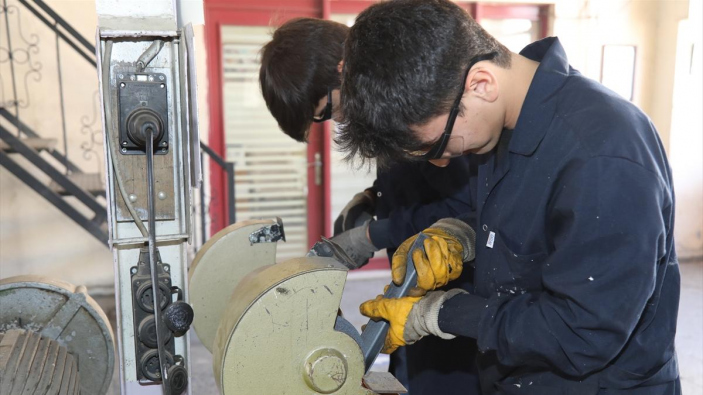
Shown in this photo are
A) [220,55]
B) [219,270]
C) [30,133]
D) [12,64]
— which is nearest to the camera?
[219,270]

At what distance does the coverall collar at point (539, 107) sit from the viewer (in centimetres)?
96

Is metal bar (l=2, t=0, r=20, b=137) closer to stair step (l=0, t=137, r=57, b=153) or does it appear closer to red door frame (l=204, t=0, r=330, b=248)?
stair step (l=0, t=137, r=57, b=153)

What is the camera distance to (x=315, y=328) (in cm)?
98

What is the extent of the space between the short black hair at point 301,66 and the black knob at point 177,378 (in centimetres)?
72

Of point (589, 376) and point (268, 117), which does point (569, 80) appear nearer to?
point (589, 376)

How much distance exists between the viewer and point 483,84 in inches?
36.5

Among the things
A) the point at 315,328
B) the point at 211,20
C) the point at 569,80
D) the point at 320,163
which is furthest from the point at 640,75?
the point at 315,328

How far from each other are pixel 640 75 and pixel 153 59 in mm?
4694

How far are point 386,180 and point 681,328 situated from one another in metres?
2.81

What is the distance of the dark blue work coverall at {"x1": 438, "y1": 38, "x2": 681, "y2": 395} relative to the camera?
83 cm

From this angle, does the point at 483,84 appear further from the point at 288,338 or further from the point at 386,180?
the point at 386,180

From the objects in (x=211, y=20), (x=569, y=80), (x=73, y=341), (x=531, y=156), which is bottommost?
(x=73, y=341)

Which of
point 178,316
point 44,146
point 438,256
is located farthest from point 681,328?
point 44,146

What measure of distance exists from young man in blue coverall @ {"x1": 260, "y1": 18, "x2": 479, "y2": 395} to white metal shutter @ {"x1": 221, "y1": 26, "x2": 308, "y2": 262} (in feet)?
8.38
